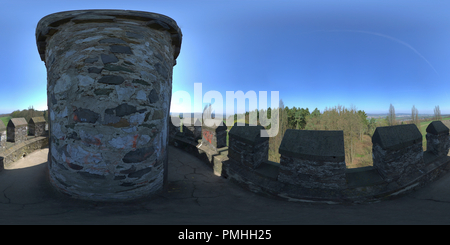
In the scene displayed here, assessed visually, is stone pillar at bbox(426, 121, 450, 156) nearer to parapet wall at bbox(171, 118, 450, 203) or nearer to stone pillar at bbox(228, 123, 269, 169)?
parapet wall at bbox(171, 118, 450, 203)

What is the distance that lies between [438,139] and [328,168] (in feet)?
12.5

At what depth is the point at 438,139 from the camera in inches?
164

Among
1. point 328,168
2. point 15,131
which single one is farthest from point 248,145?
point 15,131

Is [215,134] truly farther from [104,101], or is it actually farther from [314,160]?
[104,101]

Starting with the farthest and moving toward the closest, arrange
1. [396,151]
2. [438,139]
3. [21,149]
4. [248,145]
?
[21,149] → [438,139] → [248,145] → [396,151]

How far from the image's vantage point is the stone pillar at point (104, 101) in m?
2.52

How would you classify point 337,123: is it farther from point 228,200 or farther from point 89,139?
point 89,139

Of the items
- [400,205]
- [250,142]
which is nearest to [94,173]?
[250,142]

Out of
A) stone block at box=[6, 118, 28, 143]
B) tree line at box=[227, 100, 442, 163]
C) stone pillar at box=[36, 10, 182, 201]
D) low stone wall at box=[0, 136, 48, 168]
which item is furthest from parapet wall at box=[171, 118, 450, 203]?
tree line at box=[227, 100, 442, 163]

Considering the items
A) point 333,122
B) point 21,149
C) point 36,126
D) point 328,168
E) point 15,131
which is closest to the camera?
point 328,168

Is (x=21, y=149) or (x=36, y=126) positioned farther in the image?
(x=36, y=126)

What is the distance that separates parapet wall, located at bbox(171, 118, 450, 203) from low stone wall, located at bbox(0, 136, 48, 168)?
698 centimetres

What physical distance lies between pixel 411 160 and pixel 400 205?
1213 mm

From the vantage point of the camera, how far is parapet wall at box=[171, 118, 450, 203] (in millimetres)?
2869
